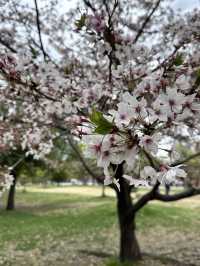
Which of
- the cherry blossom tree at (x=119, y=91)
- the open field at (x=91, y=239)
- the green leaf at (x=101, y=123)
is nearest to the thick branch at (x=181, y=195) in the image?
the cherry blossom tree at (x=119, y=91)

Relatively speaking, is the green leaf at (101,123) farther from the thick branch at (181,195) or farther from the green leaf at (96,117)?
the thick branch at (181,195)

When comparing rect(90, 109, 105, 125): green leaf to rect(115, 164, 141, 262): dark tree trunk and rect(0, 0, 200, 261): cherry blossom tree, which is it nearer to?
rect(0, 0, 200, 261): cherry blossom tree

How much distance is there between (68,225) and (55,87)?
43.0 ft

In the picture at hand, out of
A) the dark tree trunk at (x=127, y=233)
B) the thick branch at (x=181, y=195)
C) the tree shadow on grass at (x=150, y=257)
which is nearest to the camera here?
the thick branch at (x=181, y=195)

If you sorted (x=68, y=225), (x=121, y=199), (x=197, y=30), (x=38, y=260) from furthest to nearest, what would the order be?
1. (x=68, y=225)
2. (x=38, y=260)
3. (x=121, y=199)
4. (x=197, y=30)

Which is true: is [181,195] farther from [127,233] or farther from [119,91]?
[119,91]

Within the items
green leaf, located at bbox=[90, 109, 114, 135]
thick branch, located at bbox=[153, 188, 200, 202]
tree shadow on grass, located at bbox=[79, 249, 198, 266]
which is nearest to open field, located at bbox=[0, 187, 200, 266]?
tree shadow on grass, located at bbox=[79, 249, 198, 266]

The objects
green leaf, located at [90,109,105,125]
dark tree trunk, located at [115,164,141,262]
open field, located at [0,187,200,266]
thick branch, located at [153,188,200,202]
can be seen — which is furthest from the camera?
open field, located at [0,187,200,266]

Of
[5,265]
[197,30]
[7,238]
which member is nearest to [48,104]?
[197,30]

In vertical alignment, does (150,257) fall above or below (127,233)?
below

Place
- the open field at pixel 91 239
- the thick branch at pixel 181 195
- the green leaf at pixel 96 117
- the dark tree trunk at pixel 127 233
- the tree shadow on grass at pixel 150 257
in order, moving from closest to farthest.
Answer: the green leaf at pixel 96 117 < the thick branch at pixel 181 195 < the dark tree trunk at pixel 127 233 < the tree shadow on grass at pixel 150 257 < the open field at pixel 91 239

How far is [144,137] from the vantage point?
154cm

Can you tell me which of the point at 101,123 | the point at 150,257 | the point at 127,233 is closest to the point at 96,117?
the point at 101,123

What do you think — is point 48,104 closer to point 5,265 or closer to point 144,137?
point 144,137
